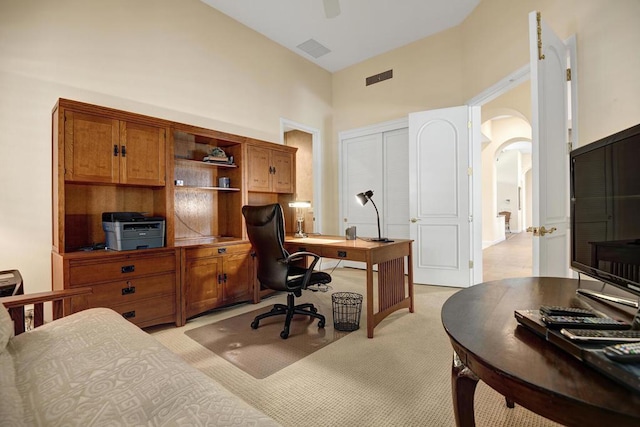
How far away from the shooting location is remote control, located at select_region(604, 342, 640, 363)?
0.62 meters

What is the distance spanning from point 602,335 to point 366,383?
1426mm

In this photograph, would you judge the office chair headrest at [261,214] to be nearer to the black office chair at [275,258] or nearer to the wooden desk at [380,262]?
the black office chair at [275,258]

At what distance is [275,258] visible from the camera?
256 centimetres

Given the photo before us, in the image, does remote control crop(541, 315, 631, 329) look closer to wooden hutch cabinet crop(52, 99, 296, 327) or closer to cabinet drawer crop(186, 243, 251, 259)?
wooden hutch cabinet crop(52, 99, 296, 327)

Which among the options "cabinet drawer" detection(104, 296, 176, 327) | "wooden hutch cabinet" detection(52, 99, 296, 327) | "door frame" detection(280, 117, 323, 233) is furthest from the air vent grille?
"cabinet drawer" detection(104, 296, 176, 327)

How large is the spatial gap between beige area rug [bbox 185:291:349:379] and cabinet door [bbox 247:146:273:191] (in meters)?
1.53

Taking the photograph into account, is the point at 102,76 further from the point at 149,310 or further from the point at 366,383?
the point at 366,383

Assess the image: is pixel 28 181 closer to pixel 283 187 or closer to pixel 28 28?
pixel 28 28

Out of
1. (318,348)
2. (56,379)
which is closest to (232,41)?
(318,348)

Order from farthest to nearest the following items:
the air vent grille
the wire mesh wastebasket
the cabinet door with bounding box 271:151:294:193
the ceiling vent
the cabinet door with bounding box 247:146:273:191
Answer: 1. the air vent grille
2. the ceiling vent
3. the cabinet door with bounding box 271:151:294:193
4. the cabinet door with bounding box 247:146:273:191
5. the wire mesh wastebasket

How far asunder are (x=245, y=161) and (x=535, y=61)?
2.85 metres

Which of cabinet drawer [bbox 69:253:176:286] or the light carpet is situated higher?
cabinet drawer [bbox 69:253:176:286]

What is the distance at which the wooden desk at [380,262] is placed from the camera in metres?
2.56

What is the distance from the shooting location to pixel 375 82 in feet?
16.7
